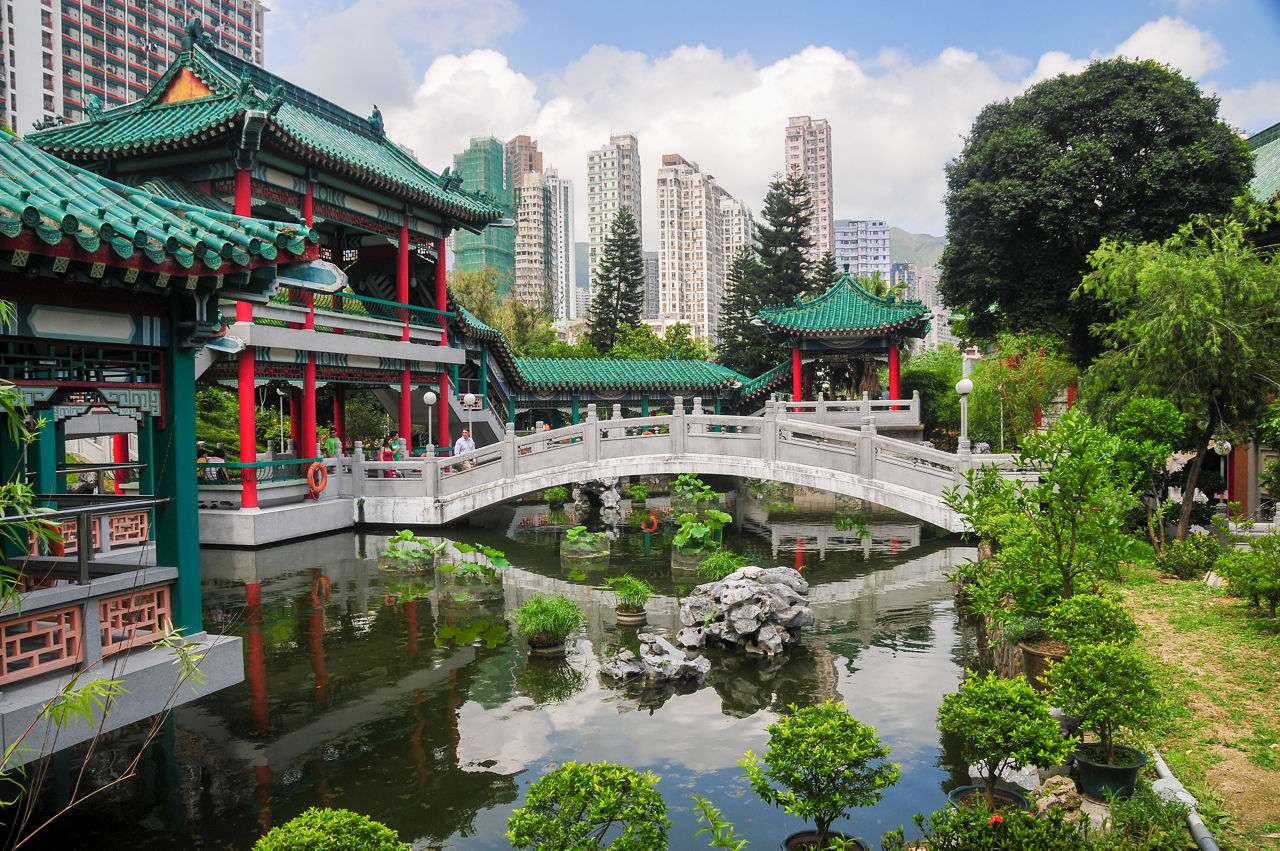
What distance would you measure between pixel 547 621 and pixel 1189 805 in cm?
572

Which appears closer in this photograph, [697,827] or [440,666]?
[697,827]

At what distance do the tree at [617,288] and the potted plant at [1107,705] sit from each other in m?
33.6

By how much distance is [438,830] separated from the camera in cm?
528

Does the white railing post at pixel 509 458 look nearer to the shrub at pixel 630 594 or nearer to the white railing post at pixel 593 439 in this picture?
the white railing post at pixel 593 439

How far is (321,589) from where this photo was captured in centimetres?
1172

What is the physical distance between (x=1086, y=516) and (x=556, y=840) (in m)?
4.91

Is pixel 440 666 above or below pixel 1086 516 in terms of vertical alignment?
below

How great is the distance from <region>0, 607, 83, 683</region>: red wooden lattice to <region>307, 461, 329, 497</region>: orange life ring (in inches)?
437

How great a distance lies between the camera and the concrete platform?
1427cm

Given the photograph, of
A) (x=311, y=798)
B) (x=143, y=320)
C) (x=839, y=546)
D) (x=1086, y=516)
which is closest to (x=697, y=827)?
(x=311, y=798)

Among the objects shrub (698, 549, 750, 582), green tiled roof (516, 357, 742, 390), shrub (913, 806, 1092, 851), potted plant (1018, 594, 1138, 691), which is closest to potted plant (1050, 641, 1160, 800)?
potted plant (1018, 594, 1138, 691)

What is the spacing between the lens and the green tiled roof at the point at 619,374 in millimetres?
24812

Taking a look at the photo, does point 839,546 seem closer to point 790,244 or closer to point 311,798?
point 311,798

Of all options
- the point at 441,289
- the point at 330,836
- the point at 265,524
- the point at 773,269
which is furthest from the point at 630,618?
the point at 773,269
